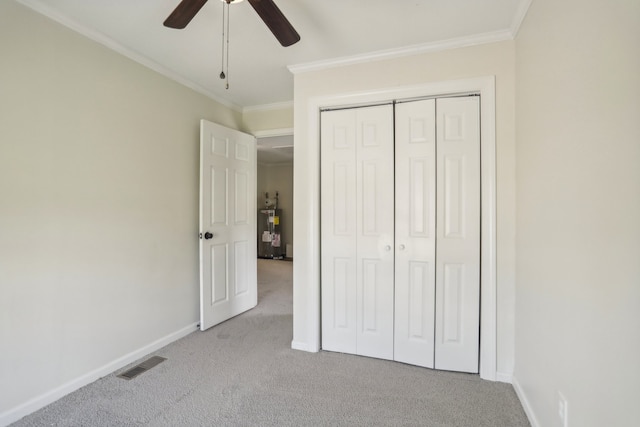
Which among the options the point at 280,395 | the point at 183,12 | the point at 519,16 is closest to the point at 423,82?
the point at 519,16

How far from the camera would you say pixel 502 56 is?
2.17 metres

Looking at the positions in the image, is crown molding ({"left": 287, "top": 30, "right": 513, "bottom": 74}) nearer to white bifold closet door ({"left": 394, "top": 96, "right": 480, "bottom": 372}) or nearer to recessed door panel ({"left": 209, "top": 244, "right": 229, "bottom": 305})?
white bifold closet door ({"left": 394, "top": 96, "right": 480, "bottom": 372})

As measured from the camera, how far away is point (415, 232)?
2.38 meters

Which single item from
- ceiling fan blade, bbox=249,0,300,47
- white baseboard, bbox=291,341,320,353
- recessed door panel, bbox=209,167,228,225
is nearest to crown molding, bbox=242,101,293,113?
recessed door panel, bbox=209,167,228,225

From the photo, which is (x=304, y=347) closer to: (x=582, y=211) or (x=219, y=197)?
(x=219, y=197)

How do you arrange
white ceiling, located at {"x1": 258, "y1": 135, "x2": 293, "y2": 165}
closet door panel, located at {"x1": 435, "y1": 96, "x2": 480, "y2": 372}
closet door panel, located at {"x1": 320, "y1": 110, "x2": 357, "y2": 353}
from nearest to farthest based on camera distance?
closet door panel, located at {"x1": 435, "y1": 96, "x2": 480, "y2": 372} → closet door panel, located at {"x1": 320, "y1": 110, "x2": 357, "y2": 353} → white ceiling, located at {"x1": 258, "y1": 135, "x2": 293, "y2": 165}

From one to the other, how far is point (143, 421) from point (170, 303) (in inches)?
47.3

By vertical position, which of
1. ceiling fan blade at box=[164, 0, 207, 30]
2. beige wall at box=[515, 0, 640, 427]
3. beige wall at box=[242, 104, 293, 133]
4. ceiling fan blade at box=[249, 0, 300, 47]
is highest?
beige wall at box=[242, 104, 293, 133]

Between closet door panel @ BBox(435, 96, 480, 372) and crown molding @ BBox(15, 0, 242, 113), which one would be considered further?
closet door panel @ BBox(435, 96, 480, 372)

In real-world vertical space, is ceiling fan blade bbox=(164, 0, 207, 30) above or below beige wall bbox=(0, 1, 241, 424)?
above

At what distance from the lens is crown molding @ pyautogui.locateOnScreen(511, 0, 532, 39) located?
71.7 inches

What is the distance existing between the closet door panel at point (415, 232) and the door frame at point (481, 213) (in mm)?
219

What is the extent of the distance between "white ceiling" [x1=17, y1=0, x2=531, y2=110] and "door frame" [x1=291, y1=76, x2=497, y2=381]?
0.31 meters

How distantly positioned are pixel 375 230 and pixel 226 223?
1.70 metres
